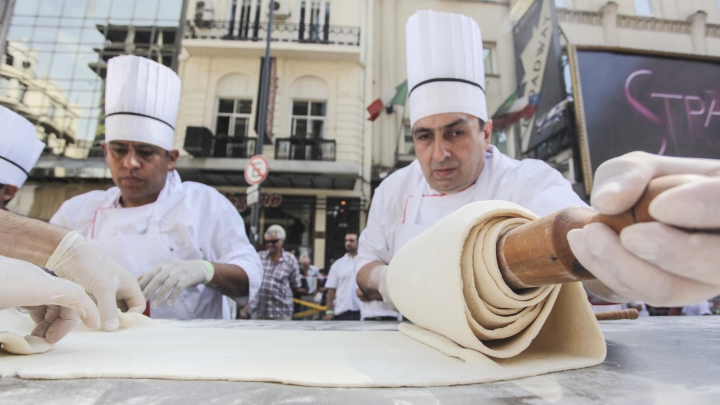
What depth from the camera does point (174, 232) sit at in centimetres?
198

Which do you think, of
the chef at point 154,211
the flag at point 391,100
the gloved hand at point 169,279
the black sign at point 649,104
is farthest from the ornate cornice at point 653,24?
the gloved hand at point 169,279

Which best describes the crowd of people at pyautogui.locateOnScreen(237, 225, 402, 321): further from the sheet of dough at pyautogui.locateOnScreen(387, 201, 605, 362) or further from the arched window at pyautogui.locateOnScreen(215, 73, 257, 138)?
the arched window at pyautogui.locateOnScreen(215, 73, 257, 138)

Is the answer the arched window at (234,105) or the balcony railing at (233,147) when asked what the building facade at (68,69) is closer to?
the arched window at (234,105)

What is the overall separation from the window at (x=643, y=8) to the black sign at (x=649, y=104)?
2509 mm

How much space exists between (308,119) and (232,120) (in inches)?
73.0

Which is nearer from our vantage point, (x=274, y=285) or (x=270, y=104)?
(x=274, y=285)

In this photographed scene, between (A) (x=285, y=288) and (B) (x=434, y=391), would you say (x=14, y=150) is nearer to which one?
(B) (x=434, y=391)

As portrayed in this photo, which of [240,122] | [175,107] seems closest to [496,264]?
[175,107]

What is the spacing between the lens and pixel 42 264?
3.55 feet

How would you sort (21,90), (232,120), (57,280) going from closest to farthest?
(57,280) → (232,120) → (21,90)

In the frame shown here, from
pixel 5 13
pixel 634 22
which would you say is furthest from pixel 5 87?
pixel 634 22

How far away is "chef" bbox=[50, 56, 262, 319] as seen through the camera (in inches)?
75.0

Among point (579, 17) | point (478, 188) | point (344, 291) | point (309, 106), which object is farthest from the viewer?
point (309, 106)

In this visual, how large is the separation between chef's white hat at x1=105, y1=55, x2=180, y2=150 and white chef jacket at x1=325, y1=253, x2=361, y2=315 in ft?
10.4
